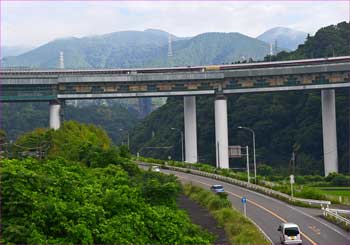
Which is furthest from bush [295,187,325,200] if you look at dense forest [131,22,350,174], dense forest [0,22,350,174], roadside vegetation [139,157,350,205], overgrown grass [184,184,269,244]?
dense forest [0,22,350,174]

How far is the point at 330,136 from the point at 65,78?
128 ft

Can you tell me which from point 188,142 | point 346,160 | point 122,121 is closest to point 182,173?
point 188,142

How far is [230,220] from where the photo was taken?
3644 cm

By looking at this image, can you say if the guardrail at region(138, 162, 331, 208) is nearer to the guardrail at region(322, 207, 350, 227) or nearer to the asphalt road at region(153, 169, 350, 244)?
the asphalt road at region(153, 169, 350, 244)

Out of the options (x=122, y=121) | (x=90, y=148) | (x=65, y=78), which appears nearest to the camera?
(x=90, y=148)

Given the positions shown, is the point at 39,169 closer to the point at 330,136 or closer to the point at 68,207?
the point at 68,207

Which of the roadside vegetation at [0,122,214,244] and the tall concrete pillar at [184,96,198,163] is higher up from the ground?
the tall concrete pillar at [184,96,198,163]

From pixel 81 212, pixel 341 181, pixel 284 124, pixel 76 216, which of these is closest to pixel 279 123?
pixel 284 124

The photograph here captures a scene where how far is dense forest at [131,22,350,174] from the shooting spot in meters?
94.1

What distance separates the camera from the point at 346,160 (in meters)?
89.4

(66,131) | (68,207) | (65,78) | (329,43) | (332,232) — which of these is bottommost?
(332,232)

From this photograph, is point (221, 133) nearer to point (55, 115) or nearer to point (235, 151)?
point (235, 151)

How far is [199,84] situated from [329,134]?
20.2 metres

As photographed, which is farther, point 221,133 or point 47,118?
point 47,118
